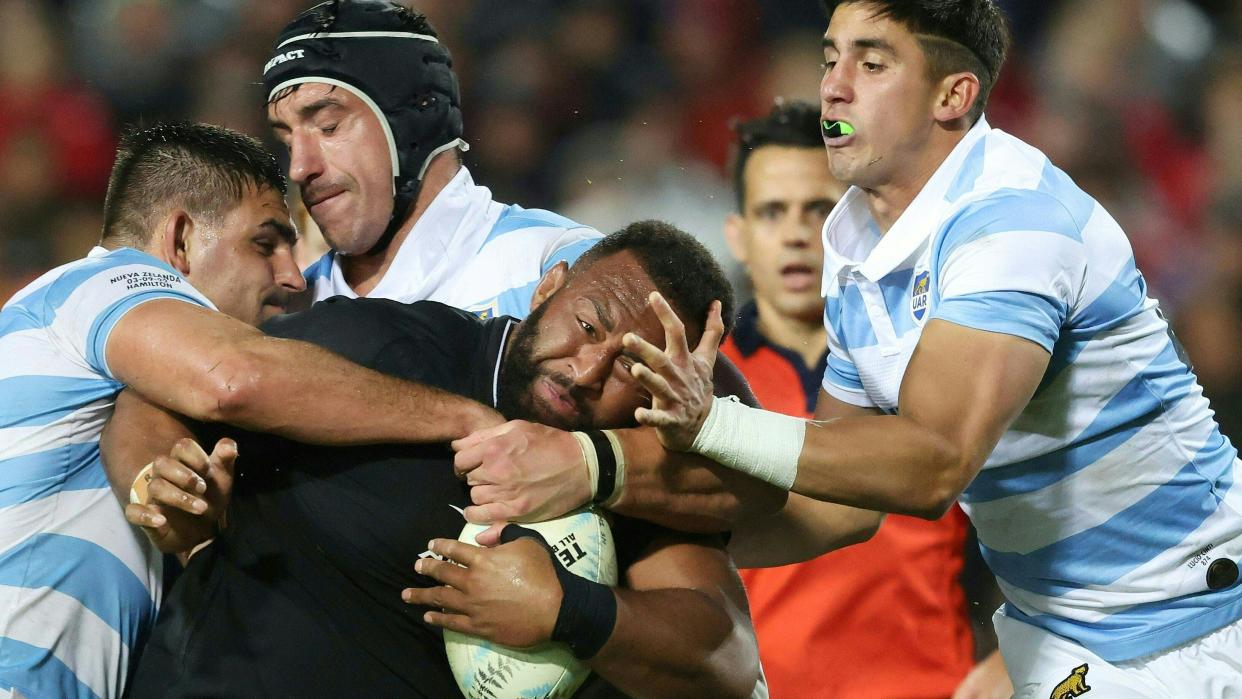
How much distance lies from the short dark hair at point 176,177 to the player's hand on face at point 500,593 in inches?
52.6

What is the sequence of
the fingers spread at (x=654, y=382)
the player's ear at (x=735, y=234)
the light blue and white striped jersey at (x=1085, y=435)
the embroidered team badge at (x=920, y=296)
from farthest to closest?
the player's ear at (x=735, y=234) → the embroidered team badge at (x=920, y=296) → the light blue and white striped jersey at (x=1085, y=435) → the fingers spread at (x=654, y=382)

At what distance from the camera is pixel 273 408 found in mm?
2621

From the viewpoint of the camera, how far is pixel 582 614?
238cm

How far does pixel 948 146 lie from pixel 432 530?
62.2 inches

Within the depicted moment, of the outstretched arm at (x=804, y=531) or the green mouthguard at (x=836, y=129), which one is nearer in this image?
the green mouthguard at (x=836, y=129)

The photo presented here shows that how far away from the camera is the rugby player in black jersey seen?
2539 mm

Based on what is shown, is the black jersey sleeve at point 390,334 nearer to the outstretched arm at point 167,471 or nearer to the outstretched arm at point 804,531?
the outstretched arm at point 167,471

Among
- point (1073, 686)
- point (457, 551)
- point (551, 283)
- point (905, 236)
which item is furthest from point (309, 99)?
point (1073, 686)

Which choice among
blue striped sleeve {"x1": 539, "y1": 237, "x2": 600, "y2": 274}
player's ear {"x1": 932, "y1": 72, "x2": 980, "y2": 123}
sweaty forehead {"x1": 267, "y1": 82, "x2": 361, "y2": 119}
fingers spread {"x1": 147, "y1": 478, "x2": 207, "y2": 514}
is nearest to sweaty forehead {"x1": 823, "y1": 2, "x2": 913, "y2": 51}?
player's ear {"x1": 932, "y1": 72, "x2": 980, "y2": 123}

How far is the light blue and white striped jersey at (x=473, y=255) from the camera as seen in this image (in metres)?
3.73

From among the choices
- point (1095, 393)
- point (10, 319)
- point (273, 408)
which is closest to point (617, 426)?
point (273, 408)

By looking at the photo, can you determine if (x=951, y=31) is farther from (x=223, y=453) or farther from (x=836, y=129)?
Answer: (x=223, y=453)

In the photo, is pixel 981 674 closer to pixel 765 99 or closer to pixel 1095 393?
pixel 1095 393

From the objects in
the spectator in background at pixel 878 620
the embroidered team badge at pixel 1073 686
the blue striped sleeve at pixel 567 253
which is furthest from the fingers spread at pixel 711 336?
the spectator in background at pixel 878 620
